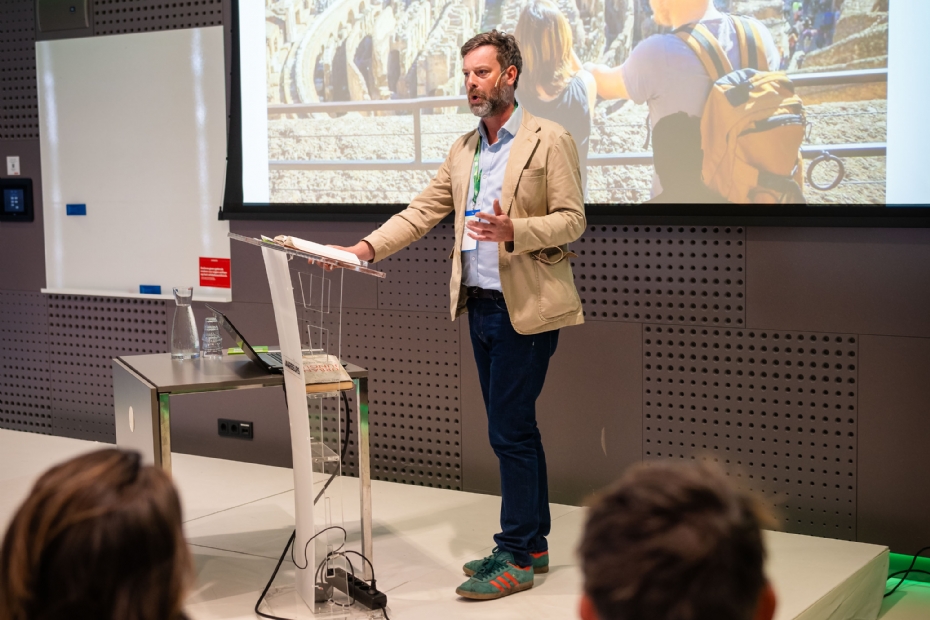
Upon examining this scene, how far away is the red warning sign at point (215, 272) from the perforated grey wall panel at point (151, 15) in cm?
116

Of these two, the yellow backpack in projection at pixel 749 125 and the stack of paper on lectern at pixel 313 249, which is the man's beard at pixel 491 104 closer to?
the stack of paper on lectern at pixel 313 249

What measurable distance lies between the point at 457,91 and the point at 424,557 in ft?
6.49

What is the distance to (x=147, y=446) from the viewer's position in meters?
2.92

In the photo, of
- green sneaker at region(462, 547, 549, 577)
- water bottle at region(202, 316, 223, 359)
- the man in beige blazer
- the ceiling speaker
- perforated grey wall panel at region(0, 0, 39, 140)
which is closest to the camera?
the man in beige blazer

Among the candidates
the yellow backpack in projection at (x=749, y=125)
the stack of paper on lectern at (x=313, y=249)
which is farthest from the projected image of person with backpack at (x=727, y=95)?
the stack of paper on lectern at (x=313, y=249)

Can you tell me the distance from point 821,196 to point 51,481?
10.3 feet

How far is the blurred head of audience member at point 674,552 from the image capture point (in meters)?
0.91

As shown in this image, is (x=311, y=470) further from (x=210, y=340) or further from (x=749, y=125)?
(x=749, y=125)

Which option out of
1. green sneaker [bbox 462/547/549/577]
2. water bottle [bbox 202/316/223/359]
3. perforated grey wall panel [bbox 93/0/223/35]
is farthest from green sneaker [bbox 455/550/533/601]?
perforated grey wall panel [bbox 93/0/223/35]

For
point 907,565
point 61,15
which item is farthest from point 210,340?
point 61,15

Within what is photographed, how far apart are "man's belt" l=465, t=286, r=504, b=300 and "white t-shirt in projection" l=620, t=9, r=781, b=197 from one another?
1068 millimetres

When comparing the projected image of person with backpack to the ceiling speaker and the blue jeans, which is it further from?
the ceiling speaker

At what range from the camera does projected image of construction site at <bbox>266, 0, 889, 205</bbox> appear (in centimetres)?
346

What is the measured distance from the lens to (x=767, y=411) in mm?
3730
